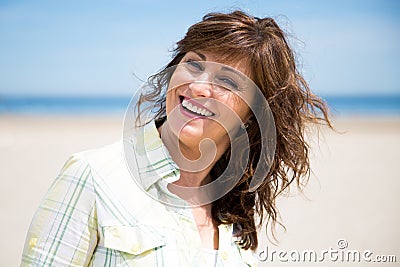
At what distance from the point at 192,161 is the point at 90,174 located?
0.35 m

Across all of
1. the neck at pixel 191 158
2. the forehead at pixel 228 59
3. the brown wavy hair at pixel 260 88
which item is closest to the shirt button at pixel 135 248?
the neck at pixel 191 158

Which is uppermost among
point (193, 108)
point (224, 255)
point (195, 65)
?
point (195, 65)

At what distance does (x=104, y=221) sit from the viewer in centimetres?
147

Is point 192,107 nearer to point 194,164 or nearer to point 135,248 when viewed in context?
point 194,164

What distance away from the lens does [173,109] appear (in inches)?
64.9

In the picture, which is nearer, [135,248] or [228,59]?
[135,248]

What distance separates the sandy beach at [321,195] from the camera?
185 inches

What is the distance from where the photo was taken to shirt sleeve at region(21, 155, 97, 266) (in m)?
1.46

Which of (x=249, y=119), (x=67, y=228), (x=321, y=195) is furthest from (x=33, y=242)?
(x=321, y=195)

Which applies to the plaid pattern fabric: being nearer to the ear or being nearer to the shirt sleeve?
the shirt sleeve

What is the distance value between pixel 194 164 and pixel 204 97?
204 millimetres

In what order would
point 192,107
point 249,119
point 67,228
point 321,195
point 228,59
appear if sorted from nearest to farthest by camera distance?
point 67,228 → point 192,107 → point 228,59 → point 249,119 → point 321,195

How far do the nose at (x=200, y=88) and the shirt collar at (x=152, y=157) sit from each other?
134mm

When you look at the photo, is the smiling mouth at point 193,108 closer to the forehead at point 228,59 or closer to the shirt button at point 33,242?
the forehead at point 228,59
